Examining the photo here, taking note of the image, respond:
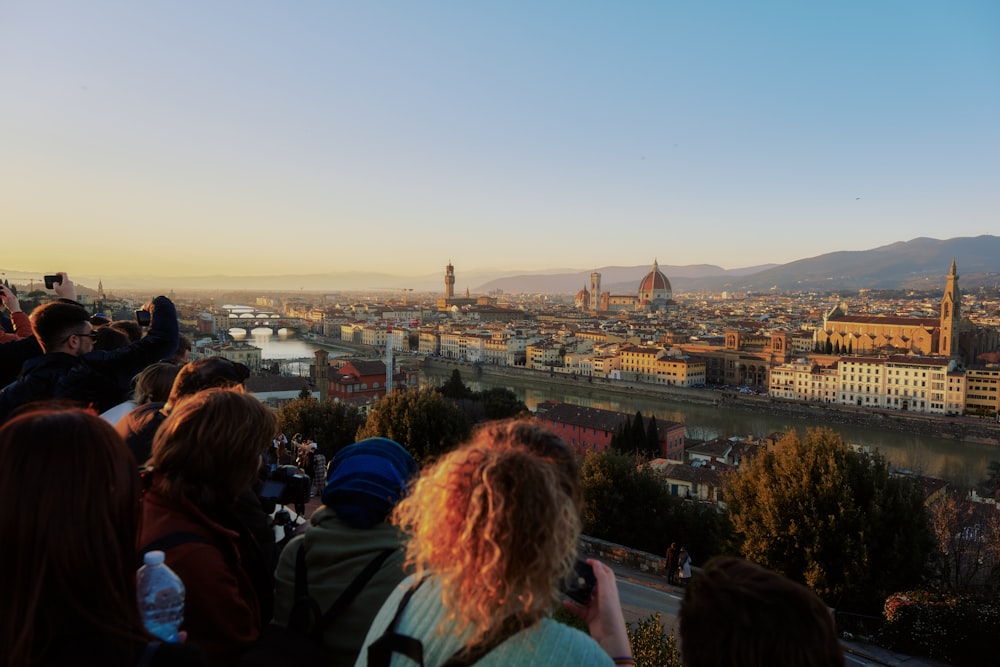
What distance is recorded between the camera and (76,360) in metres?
1.65

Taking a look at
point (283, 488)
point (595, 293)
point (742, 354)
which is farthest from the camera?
point (595, 293)

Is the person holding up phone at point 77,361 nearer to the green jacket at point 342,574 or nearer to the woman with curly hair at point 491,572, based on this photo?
the green jacket at point 342,574

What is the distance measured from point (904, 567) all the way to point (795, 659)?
5649 mm

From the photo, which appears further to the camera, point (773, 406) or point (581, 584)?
point (773, 406)

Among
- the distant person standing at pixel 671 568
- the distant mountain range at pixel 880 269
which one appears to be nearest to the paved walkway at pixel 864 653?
the distant person standing at pixel 671 568

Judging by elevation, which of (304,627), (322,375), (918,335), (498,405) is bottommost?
(498,405)

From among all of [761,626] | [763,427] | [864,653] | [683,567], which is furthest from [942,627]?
[763,427]

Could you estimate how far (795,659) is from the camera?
26.0 inches

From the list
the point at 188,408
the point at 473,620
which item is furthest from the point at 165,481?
the point at 473,620

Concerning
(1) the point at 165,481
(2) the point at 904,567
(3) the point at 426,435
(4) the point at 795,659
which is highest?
(1) the point at 165,481

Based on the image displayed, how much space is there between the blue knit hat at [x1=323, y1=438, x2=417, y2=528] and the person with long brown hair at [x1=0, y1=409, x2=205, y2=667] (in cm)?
31

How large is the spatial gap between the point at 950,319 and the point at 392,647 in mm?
33505

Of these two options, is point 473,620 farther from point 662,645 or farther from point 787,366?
point 787,366

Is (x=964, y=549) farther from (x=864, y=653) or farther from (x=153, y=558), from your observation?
(x=153, y=558)
